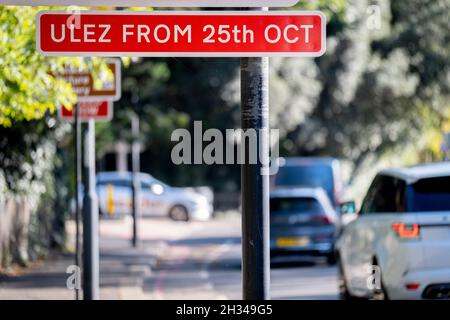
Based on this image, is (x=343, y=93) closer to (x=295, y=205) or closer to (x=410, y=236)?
(x=295, y=205)

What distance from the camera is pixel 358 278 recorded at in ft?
42.3

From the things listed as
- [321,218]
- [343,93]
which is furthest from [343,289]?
[343,93]

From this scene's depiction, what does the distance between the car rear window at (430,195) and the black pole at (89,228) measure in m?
3.81

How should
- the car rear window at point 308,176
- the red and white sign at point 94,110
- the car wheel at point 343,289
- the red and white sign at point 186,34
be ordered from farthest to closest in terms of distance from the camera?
the car rear window at point 308,176 < the car wheel at point 343,289 < the red and white sign at point 94,110 < the red and white sign at point 186,34

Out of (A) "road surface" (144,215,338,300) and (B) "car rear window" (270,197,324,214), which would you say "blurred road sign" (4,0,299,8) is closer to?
(A) "road surface" (144,215,338,300)

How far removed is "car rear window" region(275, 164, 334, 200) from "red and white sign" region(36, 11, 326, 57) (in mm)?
18060

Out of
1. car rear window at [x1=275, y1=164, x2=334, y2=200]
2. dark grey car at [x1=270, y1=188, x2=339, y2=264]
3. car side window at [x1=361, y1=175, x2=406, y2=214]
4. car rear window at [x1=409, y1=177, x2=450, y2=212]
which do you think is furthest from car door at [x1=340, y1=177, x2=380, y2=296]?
car rear window at [x1=275, y1=164, x2=334, y2=200]

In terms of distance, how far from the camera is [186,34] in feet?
19.9

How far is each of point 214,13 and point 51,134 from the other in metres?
14.3

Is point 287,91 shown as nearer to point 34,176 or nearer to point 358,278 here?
point 34,176

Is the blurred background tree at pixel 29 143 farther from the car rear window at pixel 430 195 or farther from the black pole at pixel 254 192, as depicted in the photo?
A: the black pole at pixel 254 192

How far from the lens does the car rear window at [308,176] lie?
24047 mm

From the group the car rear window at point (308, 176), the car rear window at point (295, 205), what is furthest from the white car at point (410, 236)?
the car rear window at point (308, 176)
